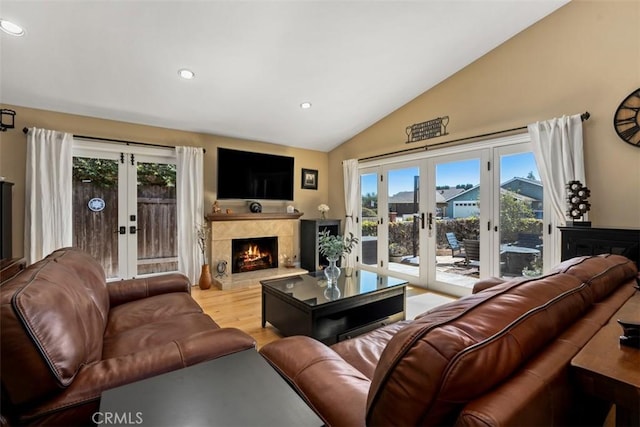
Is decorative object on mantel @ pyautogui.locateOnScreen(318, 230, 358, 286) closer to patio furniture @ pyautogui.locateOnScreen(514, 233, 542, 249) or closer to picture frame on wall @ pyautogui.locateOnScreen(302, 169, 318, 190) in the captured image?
A: patio furniture @ pyautogui.locateOnScreen(514, 233, 542, 249)

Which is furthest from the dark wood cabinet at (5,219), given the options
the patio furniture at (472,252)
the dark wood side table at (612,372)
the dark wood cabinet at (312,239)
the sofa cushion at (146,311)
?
the patio furniture at (472,252)

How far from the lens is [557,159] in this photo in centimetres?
289

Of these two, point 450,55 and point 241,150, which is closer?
point 450,55

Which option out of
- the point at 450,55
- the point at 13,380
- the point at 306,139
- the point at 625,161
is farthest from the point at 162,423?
the point at 306,139

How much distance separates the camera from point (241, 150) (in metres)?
4.79

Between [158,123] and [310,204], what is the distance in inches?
113

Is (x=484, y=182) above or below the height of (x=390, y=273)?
above

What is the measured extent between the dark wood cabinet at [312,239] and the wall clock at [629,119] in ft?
12.6

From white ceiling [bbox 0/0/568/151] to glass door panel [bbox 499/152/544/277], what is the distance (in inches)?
57.2

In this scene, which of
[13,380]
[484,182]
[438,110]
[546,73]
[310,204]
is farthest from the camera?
[310,204]

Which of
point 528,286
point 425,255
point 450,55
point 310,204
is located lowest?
point 425,255

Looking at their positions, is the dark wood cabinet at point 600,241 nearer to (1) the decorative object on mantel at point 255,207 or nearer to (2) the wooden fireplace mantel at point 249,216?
(2) the wooden fireplace mantel at point 249,216

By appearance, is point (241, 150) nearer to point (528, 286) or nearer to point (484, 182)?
point (484, 182)

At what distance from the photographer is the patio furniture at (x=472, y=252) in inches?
146
